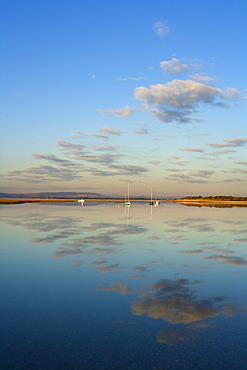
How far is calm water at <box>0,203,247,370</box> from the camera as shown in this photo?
7398mm

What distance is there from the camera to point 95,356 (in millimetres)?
7383

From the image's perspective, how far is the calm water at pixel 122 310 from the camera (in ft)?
24.3

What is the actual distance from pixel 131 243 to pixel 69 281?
11.2 metres

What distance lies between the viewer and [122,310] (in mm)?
10320

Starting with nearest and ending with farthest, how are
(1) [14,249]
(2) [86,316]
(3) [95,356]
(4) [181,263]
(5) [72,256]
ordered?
(3) [95,356], (2) [86,316], (4) [181,263], (5) [72,256], (1) [14,249]

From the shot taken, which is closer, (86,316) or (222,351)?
(222,351)

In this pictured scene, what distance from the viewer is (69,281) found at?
13758mm

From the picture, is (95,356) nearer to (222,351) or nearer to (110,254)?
(222,351)

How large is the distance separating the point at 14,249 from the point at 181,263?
10.7 metres

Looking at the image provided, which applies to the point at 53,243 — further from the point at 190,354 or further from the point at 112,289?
the point at 190,354

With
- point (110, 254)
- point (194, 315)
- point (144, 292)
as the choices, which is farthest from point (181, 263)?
point (194, 315)

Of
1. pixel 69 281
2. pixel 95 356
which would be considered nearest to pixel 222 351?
pixel 95 356

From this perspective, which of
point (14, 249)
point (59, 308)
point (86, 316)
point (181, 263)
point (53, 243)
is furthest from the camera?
point (53, 243)

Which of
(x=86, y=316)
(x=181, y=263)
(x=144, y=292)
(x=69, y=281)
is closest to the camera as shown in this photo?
(x=86, y=316)
